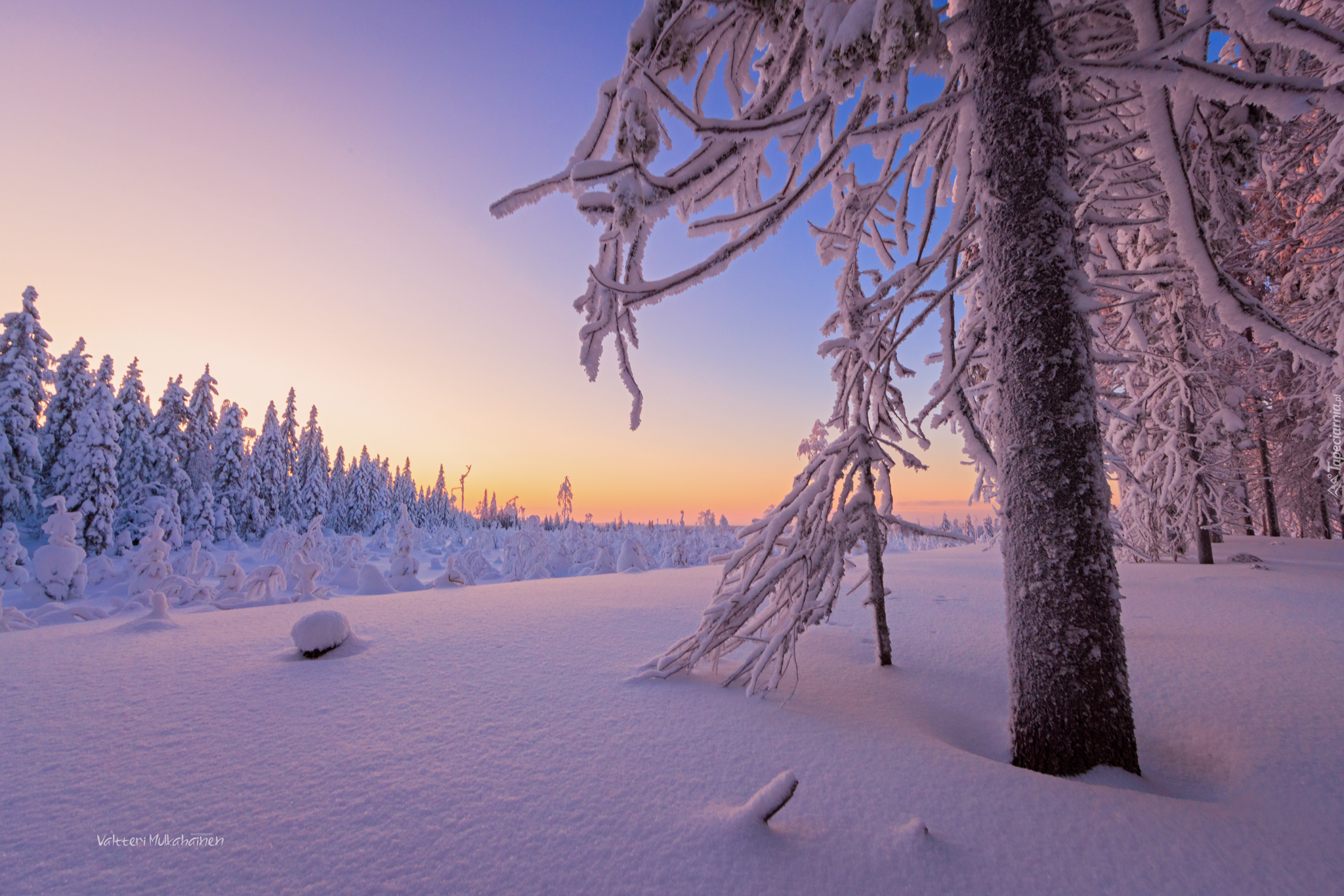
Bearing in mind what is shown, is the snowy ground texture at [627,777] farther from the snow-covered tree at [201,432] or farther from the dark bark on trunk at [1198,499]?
the snow-covered tree at [201,432]

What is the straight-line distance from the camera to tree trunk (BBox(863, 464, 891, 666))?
131 inches

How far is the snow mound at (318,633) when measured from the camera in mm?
3459

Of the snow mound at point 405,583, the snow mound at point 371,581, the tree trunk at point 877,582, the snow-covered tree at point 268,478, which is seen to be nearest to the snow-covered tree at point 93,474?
the snow-covered tree at point 268,478

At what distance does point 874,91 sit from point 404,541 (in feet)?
37.5

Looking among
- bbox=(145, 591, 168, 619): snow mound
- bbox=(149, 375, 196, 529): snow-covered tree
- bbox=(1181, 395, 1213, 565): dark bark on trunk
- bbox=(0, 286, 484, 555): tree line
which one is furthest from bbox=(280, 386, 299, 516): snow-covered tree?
bbox=(1181, 395, 1213, 565): dark bark on trunk

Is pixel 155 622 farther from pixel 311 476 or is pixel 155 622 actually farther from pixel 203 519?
pixel 311 476

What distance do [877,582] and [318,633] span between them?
13.2 ft

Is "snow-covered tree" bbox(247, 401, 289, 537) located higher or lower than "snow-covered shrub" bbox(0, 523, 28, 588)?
higher

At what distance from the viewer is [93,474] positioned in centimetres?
1923

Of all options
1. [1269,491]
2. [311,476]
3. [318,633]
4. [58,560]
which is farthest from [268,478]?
[1269,491]

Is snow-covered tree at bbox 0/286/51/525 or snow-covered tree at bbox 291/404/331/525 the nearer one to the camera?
snow-covered tree at bbox 0/286/51/525

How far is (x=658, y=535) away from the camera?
37094 mm

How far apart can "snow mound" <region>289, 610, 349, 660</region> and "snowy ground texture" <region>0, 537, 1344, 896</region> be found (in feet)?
0.33

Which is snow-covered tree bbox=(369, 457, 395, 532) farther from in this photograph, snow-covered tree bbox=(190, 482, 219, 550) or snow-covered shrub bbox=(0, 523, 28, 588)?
snow-covered shrub bbox=(0, 523, 28, 588)
